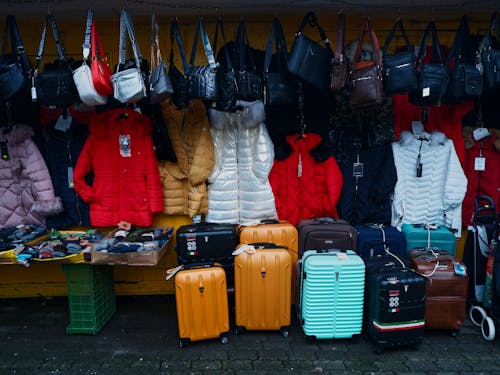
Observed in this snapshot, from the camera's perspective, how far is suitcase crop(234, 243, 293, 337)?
4.14m

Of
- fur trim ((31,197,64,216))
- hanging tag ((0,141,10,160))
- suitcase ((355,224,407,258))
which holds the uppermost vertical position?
hanging tag ((0,141,10,160))

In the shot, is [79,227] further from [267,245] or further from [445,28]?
[445,28]

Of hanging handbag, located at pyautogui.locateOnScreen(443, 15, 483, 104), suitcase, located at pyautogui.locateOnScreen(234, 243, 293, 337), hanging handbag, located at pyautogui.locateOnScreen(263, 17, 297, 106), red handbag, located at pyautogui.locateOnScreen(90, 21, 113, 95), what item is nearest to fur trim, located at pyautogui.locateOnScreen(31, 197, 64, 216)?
red handbag, located at pyautogui.locateOnScreen(90, 21, 113, 95)

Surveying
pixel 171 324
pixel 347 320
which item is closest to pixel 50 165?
pixel 171 324

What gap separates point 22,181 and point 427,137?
4909 millimetres

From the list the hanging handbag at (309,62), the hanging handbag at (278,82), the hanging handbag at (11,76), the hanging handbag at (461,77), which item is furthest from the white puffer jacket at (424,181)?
the hanging handbag at (11,76)

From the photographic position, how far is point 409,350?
401 centimetres

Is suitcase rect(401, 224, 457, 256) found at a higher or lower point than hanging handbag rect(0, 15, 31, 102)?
lower

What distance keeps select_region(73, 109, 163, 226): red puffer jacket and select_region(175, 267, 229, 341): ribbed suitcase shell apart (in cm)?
117

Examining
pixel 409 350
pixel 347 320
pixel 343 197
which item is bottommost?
pixel 409 350

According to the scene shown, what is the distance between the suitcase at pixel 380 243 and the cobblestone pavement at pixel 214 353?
3.15 feet

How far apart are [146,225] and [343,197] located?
243 cm

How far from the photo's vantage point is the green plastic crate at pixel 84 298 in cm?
427

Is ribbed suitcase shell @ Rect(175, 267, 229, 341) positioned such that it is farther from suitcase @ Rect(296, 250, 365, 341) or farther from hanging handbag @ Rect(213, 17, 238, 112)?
hanging handbag @ Rect(213, 17, 238, 112)
